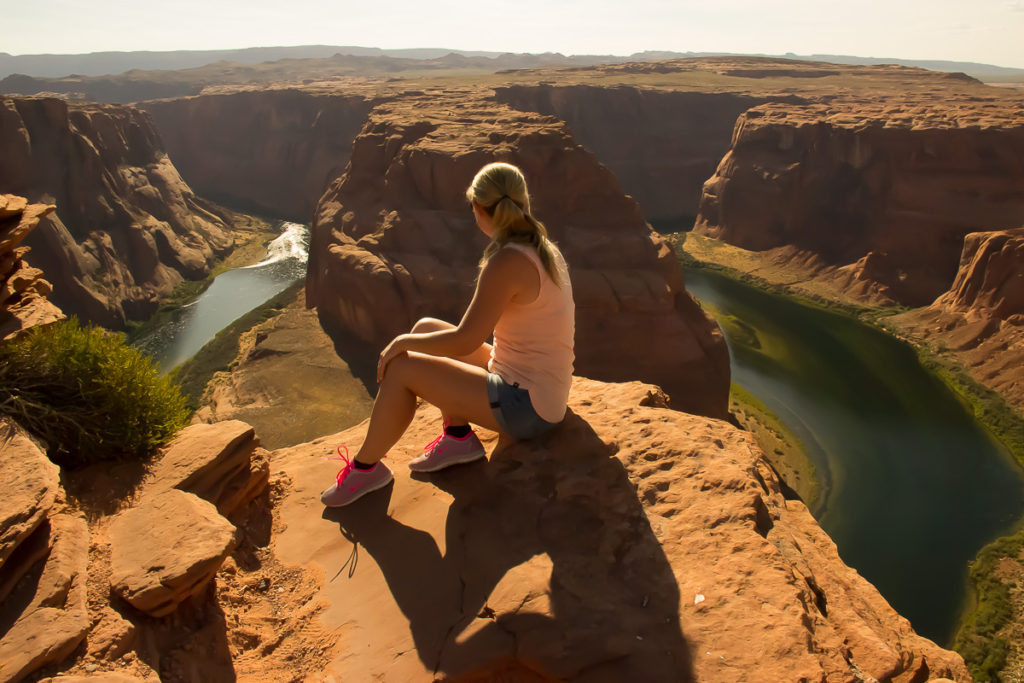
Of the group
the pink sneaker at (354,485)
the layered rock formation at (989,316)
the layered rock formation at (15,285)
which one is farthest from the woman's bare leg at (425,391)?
the layered rock formation at (989,316)

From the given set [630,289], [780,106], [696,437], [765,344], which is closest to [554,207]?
[630,289]

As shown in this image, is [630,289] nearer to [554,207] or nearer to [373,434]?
[554,207]

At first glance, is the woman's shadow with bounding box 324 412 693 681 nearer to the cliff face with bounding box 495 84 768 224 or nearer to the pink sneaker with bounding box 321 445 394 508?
the pink sneaker with bounding box 321 445 394 508

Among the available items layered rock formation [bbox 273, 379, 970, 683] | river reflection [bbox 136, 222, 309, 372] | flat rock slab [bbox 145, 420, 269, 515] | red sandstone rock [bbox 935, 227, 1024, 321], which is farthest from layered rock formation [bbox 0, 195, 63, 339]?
red sandstone rock [bbox 935, 227, 1024, 321]

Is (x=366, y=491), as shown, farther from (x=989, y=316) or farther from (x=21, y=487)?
(x=989, y=316)

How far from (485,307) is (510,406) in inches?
30.2

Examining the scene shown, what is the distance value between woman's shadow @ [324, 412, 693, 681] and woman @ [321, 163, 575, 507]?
0.34 m

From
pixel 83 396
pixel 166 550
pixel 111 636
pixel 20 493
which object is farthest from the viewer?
pixel 83 396

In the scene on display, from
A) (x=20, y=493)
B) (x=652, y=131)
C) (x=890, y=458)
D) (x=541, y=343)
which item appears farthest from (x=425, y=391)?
(x=652, y=131)

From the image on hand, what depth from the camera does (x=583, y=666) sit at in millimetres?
3738

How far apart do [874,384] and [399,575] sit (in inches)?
1116

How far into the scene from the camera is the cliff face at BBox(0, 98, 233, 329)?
1361 inches

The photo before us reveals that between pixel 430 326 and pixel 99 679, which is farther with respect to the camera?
pixel 430 326

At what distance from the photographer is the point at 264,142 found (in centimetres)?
6506
